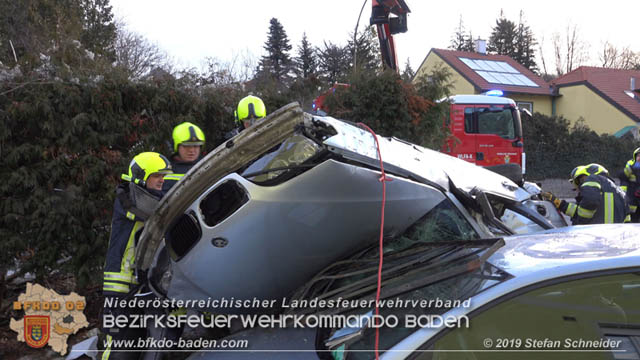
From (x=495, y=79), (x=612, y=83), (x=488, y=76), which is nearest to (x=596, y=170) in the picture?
(x=488, y=76)

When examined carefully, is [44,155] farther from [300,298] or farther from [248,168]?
[300,298]

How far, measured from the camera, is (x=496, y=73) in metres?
23.6

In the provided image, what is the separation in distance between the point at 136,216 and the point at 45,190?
1625 mm

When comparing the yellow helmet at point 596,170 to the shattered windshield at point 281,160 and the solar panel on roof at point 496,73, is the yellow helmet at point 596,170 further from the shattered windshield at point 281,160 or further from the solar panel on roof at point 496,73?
the solar panel on roof at point 496,73

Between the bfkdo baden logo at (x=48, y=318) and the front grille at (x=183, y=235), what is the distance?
208cm

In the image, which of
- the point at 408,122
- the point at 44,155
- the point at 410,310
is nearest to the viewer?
the point at 410,310

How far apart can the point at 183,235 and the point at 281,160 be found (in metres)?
0.75

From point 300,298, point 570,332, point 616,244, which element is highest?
point 616,244

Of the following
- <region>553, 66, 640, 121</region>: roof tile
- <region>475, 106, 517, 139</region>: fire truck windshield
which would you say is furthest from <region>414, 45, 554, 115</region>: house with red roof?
<region>475, 106, 517, 139</region>: fire truck windshield

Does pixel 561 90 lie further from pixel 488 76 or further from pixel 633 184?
pixel 633 184

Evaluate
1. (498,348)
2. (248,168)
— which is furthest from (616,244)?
(248,168)

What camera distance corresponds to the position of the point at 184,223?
2.40 m

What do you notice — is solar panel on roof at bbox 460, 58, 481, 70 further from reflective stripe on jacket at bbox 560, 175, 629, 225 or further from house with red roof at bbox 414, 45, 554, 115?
reflective stripe on jacket at bbox 560, 175, 629, 225

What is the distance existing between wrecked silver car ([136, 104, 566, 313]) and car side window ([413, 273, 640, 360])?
0.91 meters
